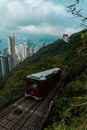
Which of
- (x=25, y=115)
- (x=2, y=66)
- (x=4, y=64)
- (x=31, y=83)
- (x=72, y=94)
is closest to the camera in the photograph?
(x=25, y=115)

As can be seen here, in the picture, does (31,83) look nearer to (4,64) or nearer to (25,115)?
(25,115)

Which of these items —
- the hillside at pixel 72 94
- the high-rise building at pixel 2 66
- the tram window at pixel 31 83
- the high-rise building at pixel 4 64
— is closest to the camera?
the hillside at pixel 72 94

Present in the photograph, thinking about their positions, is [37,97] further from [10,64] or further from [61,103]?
[10,64]

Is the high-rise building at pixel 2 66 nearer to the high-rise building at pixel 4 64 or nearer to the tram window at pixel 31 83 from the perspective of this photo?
the high-rise building at pixel 4 64

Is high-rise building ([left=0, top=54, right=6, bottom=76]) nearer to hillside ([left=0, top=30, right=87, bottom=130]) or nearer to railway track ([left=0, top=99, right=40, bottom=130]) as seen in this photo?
hillside ([left=0, top=30, right=87, bottom=130])

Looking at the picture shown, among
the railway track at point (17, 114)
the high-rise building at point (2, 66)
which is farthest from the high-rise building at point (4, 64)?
the railway track at point (17, 114)

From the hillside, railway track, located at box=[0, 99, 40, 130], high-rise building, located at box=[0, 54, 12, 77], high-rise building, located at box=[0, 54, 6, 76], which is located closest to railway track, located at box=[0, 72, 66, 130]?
railway track, located at box=[0, 99, 40, 130]

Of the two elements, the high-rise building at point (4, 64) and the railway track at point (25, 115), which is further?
the high-rise building at point (4, 64)

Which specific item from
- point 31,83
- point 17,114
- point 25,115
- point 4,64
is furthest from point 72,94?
point 4,64
